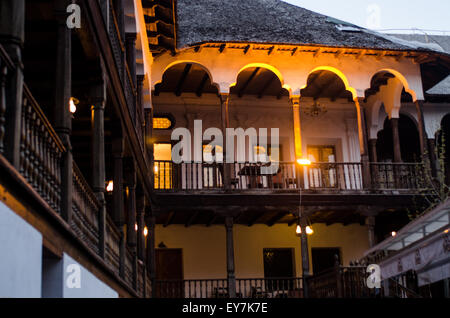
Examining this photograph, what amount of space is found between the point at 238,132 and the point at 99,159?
12581 mm

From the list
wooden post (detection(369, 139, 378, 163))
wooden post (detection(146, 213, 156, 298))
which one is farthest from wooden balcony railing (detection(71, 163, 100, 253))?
wooden post (detection(369, 139, 378, 163))

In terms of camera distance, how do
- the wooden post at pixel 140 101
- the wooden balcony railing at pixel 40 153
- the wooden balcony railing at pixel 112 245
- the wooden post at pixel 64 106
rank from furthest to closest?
the wooden post at pixel 140 101 → the wooden balcony railing at pixel 112 245 → the wooden post at pixel 64 106 → the wooden balcony railing at pixel 40 153

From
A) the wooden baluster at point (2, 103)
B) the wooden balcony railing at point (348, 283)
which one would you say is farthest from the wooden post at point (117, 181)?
the wooden baluster at point (2, 103)

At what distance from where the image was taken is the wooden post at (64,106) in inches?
259

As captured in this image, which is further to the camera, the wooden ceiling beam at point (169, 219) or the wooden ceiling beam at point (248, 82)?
the wooden ceiling beam at point (248, 82)

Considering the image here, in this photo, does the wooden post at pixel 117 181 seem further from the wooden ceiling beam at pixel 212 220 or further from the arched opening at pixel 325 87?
the arched opening at pixel 325 87

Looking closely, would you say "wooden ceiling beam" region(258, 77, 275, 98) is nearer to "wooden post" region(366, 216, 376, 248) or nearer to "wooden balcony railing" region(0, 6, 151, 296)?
"wooden post" region(366, 216, 376, 248)

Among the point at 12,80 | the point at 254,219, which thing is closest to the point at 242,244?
the point at 254,219

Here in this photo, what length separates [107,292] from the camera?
8.49 metres

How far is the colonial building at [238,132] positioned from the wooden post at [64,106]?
3.18 ft
